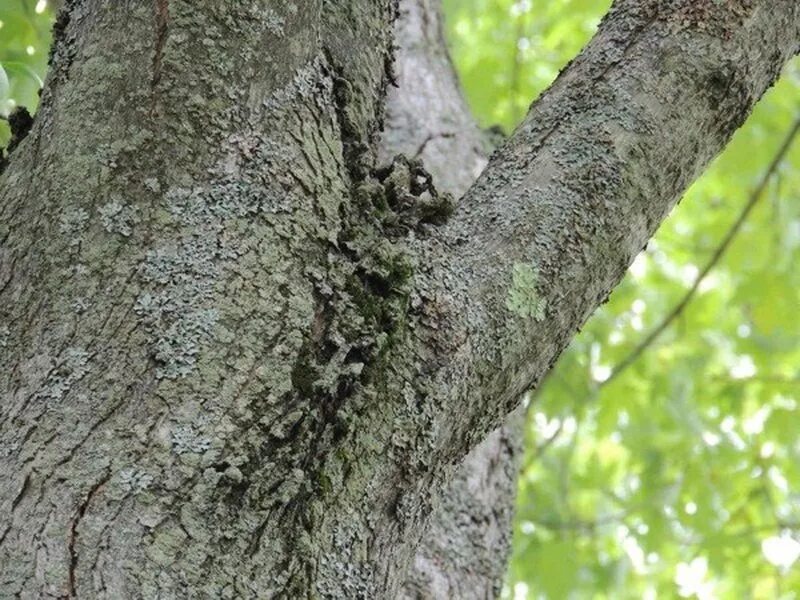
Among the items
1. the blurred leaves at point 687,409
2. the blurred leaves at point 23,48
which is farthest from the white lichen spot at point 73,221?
the blurred leaves at point 687,409

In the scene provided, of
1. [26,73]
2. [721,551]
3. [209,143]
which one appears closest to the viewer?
[209,143]

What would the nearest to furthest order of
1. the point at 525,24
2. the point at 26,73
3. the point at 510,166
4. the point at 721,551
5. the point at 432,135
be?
the point at 510,166, the point at 26,73, the point at 432,135, the point at 721,551, the point at 525,24

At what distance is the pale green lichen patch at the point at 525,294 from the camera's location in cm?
93

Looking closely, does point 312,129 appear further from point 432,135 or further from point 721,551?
point 721,551

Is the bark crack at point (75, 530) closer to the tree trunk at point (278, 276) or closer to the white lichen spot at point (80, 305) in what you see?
the tree trunk at point (278, 276)

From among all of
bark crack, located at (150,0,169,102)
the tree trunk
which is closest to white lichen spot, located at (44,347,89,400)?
the tree trunk

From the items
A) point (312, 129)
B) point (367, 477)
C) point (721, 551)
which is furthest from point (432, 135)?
point (721, 551)

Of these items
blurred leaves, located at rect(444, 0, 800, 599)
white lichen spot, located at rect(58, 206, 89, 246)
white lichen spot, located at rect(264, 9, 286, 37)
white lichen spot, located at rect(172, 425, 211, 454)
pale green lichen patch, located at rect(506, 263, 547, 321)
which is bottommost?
white lichen spot, located at rect(172, 425, 211, 454)

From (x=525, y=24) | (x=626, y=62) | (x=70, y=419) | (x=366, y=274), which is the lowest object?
(x=70, y=419)

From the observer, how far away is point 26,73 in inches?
52.3

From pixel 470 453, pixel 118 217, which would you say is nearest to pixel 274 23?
pixel 118 217

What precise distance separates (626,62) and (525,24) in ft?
8.77

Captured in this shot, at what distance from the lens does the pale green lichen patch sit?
36.7 inches

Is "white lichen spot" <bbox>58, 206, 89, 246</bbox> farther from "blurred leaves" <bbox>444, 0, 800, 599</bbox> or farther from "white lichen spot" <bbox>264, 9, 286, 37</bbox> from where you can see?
"blurred leaves" <bbox>444, 0, 800, 599</bbox>
